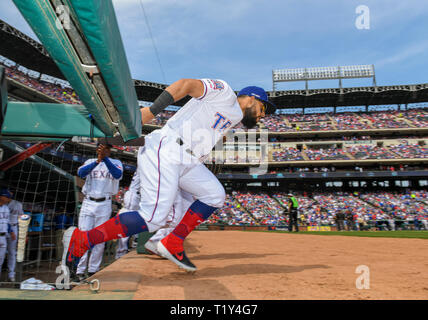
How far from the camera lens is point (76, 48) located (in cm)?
147

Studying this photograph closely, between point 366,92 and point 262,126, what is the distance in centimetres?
1320

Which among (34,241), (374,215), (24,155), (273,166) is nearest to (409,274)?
(24,155)

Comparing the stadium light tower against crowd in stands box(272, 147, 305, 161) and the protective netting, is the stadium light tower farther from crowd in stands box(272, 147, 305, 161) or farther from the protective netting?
the protective netting

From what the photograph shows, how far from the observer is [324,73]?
1515 inches

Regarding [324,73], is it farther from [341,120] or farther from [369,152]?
[369,152]

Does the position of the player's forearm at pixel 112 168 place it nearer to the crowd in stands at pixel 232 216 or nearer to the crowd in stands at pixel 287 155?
the crowd in stands at pixel 232 216

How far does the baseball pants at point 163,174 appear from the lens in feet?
7.22

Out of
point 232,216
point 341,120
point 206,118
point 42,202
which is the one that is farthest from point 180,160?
point 341,120

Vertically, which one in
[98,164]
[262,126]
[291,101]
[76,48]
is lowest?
[98,164]

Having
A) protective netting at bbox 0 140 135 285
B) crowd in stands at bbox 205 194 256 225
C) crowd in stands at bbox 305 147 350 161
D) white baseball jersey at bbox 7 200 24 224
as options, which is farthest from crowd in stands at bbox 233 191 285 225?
white baseball jersey at bbox 7 200 24 224

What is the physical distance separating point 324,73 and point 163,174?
136 feet

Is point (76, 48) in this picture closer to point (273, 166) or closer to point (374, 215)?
point (374, 215)

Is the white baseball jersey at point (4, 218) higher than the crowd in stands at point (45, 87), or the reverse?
the crowd in stands at point (45, 87)

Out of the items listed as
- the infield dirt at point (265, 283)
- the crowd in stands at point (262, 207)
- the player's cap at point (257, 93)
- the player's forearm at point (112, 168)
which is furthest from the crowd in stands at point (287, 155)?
the player's cap at point (257, 93)
